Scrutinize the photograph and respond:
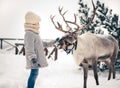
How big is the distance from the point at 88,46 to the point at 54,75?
16.3 inches

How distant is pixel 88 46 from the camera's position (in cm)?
236

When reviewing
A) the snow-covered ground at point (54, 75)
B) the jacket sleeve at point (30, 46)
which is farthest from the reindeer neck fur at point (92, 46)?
the jacket sleeve at point (30, 46)

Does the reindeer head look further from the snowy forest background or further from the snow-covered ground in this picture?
the snow-covered ground

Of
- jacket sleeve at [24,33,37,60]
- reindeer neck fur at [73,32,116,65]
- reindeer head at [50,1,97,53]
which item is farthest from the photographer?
reindeer neck fur at [73,32,116,65]

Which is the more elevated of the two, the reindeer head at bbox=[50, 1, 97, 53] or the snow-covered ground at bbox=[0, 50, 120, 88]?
the reindeer head at bbox=[50, 1, 97, 53]

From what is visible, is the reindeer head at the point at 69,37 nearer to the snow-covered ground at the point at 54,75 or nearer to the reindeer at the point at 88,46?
the reindeer at the point at 88,46

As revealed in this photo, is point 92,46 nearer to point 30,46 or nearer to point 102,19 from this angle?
point 102,19

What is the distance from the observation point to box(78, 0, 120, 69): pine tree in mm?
2500

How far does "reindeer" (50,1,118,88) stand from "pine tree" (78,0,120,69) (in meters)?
0.06

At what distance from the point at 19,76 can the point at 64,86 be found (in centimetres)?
43

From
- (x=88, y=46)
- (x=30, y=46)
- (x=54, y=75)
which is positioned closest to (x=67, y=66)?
(x=54, y=75)

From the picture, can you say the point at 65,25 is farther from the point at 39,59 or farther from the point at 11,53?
the point at 11,53

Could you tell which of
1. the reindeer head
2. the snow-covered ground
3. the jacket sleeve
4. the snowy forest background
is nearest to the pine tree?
the snowy forest background

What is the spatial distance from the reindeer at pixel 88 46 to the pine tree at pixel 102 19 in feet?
0.20
